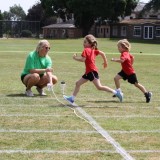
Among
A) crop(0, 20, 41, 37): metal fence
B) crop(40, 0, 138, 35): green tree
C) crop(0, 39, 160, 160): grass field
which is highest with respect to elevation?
crop(40, 0, 138, 35): green tree

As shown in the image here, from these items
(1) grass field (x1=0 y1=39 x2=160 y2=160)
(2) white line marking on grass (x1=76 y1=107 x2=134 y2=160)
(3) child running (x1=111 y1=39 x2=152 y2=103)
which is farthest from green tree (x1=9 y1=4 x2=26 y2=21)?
(2) white line marking on grass (x1=76 y1=107 x2=134 y2=160)

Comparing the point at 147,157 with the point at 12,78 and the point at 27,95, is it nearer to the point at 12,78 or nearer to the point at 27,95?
the point at 27,95

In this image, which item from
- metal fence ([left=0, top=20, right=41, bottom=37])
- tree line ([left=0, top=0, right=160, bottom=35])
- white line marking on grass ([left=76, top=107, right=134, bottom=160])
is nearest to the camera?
white line marking on grass ([left=76, top=107, right=134, bottom=160])

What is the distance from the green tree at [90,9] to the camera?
294 feet

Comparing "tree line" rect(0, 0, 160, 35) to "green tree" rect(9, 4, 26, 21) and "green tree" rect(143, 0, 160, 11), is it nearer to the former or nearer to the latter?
"green tree" rect(143, 0, 160, 11)

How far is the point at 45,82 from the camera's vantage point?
11453 mm

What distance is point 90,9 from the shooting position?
89.9 meters

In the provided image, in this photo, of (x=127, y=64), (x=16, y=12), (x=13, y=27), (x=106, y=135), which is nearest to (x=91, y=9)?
(x=13, y=27)

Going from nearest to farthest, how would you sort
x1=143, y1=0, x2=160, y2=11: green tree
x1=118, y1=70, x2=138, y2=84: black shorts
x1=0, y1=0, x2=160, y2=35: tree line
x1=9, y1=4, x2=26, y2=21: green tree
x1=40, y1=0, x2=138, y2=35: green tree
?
x1=118, y1=70, x2=138, y2=84: black shorts → x1=143, y1=0, x2=160, y2=11: green tree → x1=0, y1=0, x2=160, y2=35: tree line → x1=40, y1=0, x2=138, y2=35: green tree → x1=9, y1=4, x2=26, y2=21: green tree

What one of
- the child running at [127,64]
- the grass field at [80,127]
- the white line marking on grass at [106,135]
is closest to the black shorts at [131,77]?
the child running at [127,64]

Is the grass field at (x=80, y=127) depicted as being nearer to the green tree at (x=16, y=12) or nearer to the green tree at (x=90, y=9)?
the green tree at (x=90, y=9)

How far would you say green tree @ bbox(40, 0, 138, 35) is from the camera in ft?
294

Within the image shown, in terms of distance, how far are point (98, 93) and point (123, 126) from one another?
14.8ft

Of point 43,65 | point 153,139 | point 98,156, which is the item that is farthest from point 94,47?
point 98,156
